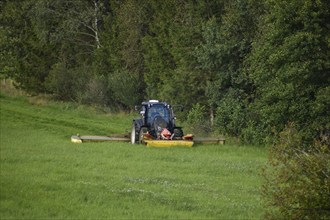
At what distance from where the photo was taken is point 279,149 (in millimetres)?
13445

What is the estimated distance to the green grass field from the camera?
15.9 m

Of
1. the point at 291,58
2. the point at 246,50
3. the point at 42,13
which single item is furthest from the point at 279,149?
the point at 42,13

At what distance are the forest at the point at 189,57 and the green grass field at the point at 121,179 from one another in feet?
9.87

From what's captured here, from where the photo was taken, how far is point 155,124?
30422 mm

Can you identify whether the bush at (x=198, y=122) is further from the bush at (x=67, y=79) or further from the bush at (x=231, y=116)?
the bush at (x=67, y=79)

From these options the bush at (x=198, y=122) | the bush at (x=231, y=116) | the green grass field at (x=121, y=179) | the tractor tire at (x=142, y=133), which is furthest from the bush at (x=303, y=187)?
the bush at (x=198, y=122)

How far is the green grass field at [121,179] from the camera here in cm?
1591

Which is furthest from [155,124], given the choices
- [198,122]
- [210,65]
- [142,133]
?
[210,65]

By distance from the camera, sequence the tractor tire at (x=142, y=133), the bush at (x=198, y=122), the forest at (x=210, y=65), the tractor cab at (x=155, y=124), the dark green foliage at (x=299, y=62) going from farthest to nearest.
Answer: the bush at (x=198, y=122)
the tractor cab at (x=155, y=124)
the tractor tire at (x=142, y=133)
the dark green foliage at (x=299, y=62)
the forest at (x=210, y=65)

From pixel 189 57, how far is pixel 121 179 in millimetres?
18059

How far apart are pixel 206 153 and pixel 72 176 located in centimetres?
859

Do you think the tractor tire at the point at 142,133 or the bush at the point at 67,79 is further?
the bush at the point at 67,79

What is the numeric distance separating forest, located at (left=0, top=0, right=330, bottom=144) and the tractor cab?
10.2 feet

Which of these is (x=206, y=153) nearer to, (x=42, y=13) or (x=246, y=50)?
(x=246, y=50)
